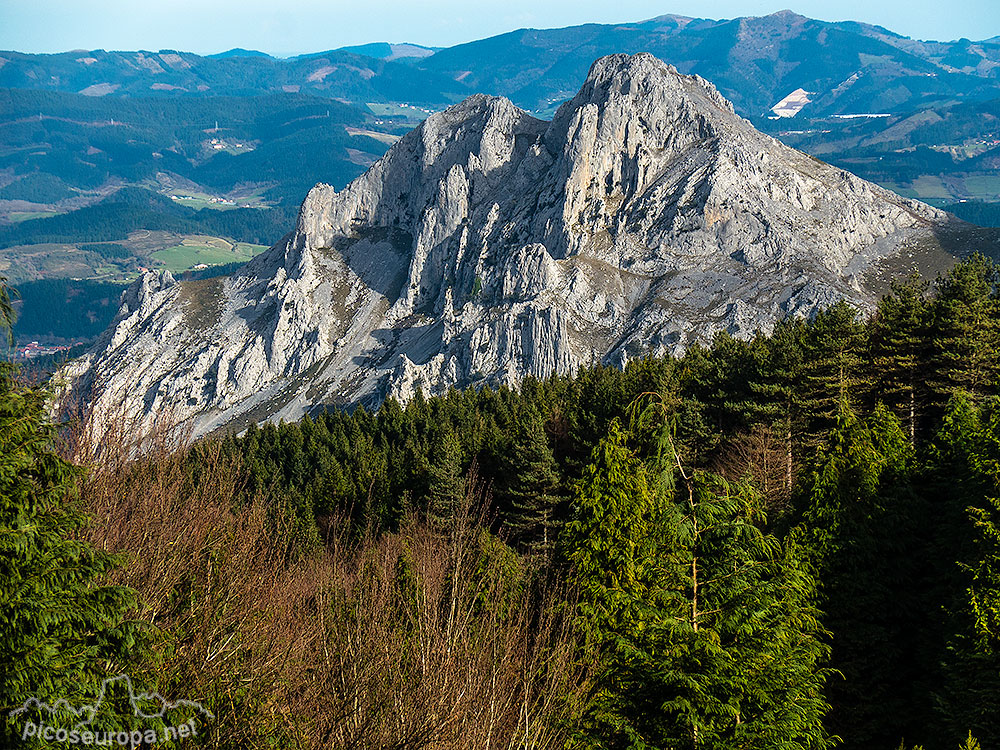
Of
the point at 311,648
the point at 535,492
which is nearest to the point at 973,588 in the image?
the point at 311,648

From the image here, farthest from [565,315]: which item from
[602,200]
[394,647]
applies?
[394,647]

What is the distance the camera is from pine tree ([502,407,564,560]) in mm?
42531

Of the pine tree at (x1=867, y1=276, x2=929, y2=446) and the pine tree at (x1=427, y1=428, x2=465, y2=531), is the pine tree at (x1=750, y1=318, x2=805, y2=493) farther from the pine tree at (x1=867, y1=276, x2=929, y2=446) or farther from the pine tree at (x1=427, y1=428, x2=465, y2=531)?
the pine tree at (x1=427, y1=428, x2=465, y2=531)

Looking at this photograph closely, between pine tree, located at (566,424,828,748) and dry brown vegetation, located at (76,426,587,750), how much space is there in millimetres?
2060

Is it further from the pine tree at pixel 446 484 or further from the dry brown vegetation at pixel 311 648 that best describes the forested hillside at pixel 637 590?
the pine tree at pixel 446 484

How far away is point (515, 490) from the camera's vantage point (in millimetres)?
45031

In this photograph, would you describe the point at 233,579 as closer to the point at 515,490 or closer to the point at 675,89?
the point at 515,490

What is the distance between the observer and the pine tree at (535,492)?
42531 mm

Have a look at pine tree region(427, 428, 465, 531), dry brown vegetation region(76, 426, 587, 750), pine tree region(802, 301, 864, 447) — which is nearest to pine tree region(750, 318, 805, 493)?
pine tree region(802, 301, 864, 447)

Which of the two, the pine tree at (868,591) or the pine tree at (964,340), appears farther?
the pine tree at (964,340)

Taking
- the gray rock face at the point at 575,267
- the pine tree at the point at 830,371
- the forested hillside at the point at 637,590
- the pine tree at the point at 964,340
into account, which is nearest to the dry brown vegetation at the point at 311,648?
the forested hillside at the point at 637,590

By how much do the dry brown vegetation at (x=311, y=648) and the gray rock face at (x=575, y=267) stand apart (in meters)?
126

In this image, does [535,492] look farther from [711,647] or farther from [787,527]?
[711,647]

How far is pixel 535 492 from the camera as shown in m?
43.1
